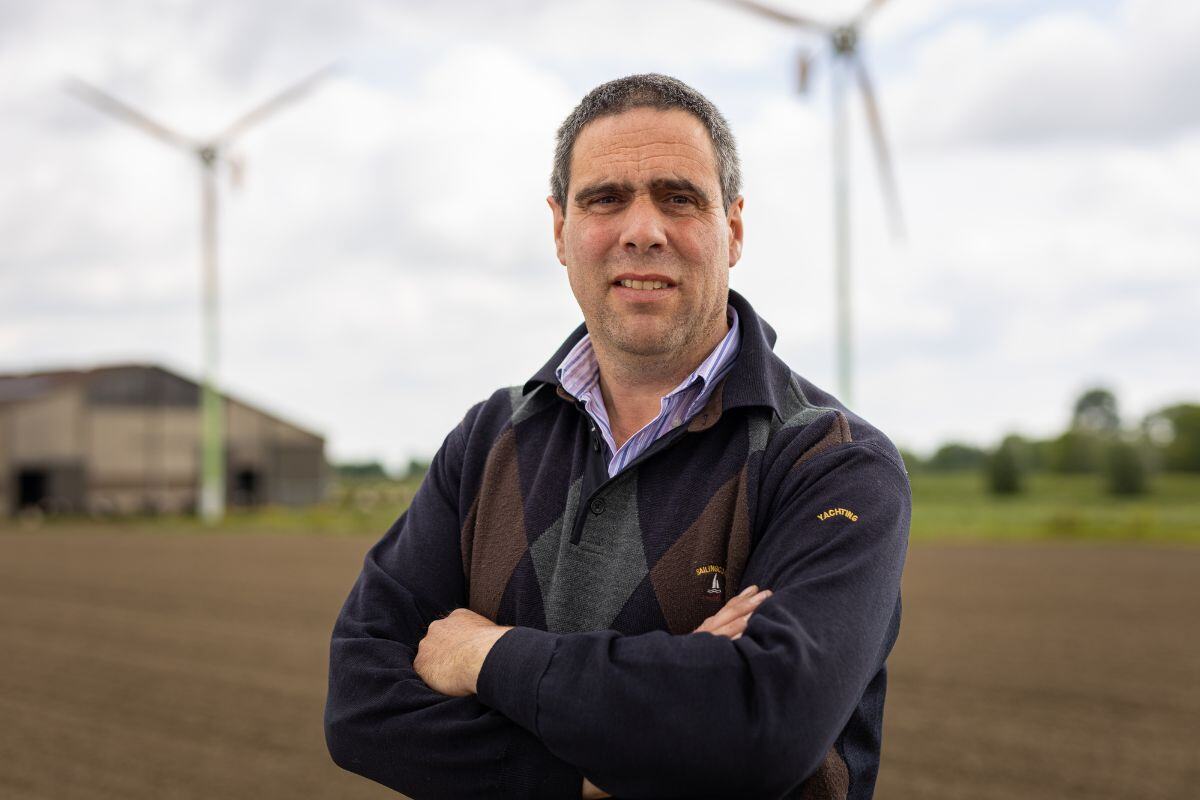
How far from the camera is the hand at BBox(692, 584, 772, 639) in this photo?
2457mm

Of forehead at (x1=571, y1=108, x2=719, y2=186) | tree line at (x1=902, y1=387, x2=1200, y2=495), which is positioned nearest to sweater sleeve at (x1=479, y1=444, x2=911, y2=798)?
forehead at (x1=571, y1=108, x2=719, y2=186)

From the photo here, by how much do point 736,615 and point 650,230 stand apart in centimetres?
88

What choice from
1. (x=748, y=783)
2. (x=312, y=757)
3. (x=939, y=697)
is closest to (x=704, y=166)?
(x=748, y=783)

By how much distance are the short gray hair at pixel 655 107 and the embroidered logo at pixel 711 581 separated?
883mm

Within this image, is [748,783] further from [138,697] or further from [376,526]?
[376,526]

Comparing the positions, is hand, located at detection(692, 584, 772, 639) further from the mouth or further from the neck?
the mouth

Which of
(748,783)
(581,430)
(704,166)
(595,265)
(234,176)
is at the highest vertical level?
(234,176)

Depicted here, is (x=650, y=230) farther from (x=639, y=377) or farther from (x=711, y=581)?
(x=711, y=581)

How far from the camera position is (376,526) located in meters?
38.2

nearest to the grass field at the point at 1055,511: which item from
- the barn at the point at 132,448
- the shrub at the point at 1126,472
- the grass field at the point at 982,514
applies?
the grass field at the point at 982,514

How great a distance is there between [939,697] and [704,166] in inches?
362

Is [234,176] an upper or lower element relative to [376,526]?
upper

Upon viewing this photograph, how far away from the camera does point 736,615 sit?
97.5 inches

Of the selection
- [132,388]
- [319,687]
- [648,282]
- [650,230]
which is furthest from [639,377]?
[132,388]
